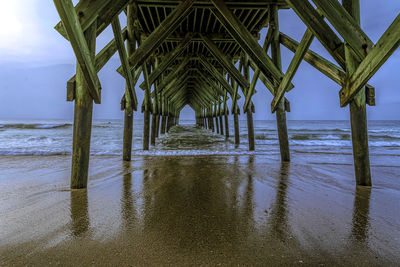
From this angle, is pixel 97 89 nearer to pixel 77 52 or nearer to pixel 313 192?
pixel 77 52

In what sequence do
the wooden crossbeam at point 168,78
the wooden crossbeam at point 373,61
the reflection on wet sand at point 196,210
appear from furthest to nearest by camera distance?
the wooden crossbeam at point 168,78
the wooden crossbeam at point 373,61
the reflection on wet sand at point 196,210

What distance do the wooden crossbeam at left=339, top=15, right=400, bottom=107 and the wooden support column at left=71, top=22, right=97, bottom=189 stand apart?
108 inches

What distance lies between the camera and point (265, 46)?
156 inches

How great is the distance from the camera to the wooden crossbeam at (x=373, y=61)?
5.44 feet

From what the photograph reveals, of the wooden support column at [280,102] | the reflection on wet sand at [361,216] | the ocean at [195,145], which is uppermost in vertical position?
the wooden support column at [280,102]

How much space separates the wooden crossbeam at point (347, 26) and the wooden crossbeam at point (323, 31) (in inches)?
8.3

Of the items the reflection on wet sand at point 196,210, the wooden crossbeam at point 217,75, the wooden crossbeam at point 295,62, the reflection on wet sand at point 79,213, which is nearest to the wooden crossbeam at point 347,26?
the wooden crossbeam at point 295,62

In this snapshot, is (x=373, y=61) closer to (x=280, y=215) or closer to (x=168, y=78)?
(x=280, y=215)

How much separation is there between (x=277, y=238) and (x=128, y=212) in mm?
1070

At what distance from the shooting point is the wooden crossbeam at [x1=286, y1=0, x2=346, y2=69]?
2.33m

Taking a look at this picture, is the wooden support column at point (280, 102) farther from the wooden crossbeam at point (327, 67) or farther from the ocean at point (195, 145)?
the ocean at point (195, 145)

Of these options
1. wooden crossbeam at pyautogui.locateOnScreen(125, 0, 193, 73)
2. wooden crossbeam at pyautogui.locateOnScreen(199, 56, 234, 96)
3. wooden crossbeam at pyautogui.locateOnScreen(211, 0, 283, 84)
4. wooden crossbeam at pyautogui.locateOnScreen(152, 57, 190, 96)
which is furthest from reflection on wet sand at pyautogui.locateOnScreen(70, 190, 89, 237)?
wooden crossbeam at pyautogui.locateOnScreen(199, 56, 234, 96)

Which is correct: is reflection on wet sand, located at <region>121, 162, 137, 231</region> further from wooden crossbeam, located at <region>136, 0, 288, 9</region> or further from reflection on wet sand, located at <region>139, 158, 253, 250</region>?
wooden crossbeam, located at <region>136, 0, 288, 9</region>

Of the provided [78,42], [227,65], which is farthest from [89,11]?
[227,65]
